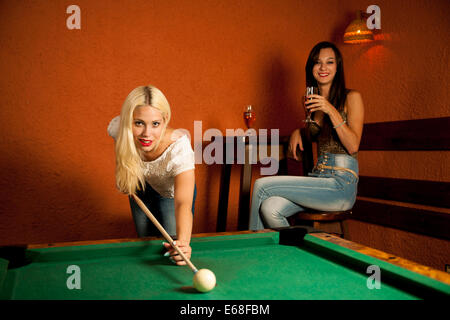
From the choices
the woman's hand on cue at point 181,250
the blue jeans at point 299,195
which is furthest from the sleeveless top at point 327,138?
the woman's hand on cue at point 181,250

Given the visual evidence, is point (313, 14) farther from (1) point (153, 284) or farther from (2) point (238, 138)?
(1) point (153, 284)

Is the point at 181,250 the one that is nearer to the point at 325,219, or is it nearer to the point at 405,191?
the point at 325,219

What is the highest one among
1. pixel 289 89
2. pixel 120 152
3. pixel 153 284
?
pixel 289 89

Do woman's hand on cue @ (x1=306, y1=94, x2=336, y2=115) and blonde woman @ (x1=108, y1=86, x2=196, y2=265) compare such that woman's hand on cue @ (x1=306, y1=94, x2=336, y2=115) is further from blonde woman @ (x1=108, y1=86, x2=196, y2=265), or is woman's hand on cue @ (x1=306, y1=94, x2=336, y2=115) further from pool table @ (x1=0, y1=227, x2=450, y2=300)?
pool table @ (x1=0, y1=227, x2=450, y2=300)

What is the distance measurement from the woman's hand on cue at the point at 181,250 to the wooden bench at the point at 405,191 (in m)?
0.99

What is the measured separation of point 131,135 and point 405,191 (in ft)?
6.28

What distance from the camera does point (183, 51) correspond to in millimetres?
2850

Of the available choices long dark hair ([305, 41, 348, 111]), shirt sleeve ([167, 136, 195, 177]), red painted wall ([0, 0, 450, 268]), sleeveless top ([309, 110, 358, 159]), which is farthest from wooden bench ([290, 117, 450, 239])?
shirt sleeve ([167, 136, 195, 177])

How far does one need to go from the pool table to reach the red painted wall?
4.89 feet

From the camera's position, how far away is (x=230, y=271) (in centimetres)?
107

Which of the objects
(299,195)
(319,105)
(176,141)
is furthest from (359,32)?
(176,141)
